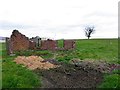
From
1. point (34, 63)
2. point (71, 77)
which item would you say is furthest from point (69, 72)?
point (34, 63)

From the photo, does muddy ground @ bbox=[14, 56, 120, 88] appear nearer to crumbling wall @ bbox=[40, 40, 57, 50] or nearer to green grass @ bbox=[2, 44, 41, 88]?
green grass @ bbox=[2, 44, 41, 88]

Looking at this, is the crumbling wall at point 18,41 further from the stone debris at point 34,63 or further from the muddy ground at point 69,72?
the muddy ground at point 69,72

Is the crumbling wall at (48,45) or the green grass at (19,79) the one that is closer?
the green grass at (19,79)

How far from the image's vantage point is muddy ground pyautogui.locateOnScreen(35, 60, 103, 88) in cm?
2023

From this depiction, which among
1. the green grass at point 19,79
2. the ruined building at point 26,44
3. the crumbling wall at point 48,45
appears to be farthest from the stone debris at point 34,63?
the crumbling wall at point 48,45

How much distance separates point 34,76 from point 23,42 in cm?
2404

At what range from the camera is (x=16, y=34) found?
43.4 meters

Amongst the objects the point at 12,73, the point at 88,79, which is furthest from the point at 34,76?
the point at 88,79

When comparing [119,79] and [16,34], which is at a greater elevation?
[16,34]

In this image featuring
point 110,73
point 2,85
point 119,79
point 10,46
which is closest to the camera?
point 2,85

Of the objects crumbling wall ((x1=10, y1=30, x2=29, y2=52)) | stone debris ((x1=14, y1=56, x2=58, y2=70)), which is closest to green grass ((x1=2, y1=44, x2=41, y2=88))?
stone debris ((x1=14, y1=56, x2=58, y2=70))

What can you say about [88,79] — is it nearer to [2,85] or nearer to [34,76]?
[34,76]

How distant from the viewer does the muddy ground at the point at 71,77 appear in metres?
20.2

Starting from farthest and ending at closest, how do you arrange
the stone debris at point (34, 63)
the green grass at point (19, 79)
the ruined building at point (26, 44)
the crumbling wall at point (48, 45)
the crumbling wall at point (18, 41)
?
the crumbling wall at point (48, 45) → the ruined building at point (26, 44) → the crumbling wall at point (18, 41) → the stone debris at point (34, 63) → the green grass at point (19, 79)
